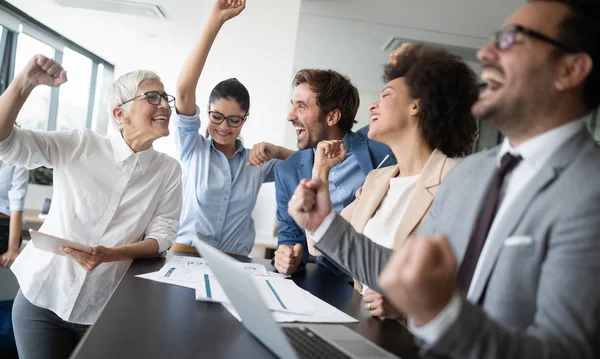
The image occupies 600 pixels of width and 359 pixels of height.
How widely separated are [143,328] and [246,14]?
389 cm

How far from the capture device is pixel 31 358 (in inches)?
74.9

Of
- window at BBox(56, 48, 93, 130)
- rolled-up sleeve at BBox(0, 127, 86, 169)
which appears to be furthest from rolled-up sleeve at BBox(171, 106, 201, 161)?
window at BBox(56, 48, 93, 130)

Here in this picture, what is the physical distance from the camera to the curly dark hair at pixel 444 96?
190 cm

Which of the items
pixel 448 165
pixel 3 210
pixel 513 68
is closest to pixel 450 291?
pixel 513 68

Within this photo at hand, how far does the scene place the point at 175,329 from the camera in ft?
3.65

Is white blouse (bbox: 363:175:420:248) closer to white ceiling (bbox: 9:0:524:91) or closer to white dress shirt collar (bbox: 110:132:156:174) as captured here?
white dress shirt collar (bbox: 110:132:156:174)

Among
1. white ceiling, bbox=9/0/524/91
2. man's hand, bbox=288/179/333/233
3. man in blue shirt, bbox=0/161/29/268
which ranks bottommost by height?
man in blue shirt, bbox=0/161/29/268

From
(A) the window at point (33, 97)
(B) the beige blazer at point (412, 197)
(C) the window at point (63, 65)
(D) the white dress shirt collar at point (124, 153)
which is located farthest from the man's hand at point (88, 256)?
(A) the window at point (33, 97)

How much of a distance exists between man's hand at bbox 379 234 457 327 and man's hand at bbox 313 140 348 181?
142 cm

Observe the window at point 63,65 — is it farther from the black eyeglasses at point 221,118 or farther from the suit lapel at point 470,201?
the suit lapel at point 470,201

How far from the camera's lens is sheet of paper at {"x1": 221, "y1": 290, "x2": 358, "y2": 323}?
1265mm

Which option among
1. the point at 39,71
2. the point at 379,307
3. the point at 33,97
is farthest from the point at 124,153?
the point at 33,97

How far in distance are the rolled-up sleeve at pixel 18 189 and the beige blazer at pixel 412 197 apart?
3314 millimetres

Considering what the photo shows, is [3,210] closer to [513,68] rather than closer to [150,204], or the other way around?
[150,204]
